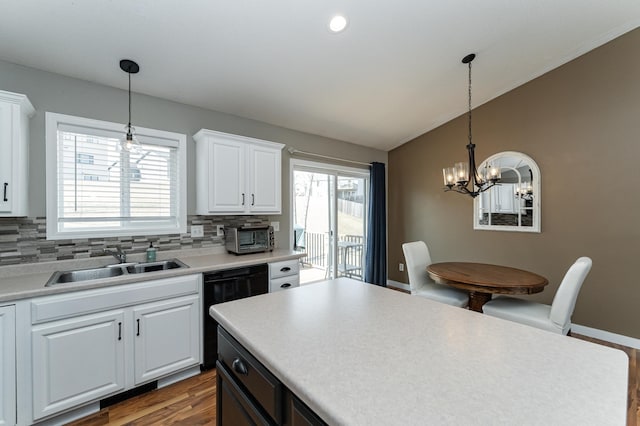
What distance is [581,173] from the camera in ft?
10.1

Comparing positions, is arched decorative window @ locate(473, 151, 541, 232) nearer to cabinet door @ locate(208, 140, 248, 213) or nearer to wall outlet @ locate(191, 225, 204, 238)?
cabinet door @ locate(208, 140, 248, 213)

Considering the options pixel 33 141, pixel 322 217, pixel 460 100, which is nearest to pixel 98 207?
pixel 33 141

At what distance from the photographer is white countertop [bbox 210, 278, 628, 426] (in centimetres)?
61

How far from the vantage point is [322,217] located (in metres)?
4.19

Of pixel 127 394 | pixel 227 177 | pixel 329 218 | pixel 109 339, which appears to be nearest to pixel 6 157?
pixel 109 339

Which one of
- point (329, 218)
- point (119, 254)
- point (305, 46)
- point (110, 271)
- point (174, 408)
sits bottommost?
point (174, 408)

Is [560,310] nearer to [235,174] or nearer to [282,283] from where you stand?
[282,283]

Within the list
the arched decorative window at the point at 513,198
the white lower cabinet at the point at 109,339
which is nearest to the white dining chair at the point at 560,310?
the arched decorative window at the point at 513,198

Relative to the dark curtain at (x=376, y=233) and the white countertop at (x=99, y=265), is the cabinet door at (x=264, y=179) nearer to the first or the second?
the white countertop at (x=99, y=265)

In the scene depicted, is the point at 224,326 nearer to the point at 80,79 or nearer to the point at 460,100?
the point at 80,79

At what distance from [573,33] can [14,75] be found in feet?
15.8

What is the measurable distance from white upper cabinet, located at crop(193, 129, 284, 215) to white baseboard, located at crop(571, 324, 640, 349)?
11.8ft

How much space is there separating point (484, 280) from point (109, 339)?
115 inches

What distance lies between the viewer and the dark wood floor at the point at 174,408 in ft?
5.97
